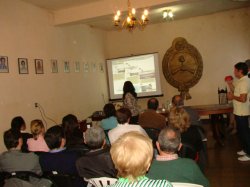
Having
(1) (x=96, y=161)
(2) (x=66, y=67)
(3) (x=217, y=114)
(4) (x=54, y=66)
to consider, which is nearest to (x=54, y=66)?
(4) (x=54, y=66)

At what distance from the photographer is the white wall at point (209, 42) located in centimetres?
713

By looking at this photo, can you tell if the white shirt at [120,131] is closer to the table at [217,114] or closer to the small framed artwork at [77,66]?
the table at [217,114]

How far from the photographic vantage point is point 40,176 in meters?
2.51

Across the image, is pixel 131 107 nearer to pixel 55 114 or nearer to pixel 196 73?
pixel 55 114

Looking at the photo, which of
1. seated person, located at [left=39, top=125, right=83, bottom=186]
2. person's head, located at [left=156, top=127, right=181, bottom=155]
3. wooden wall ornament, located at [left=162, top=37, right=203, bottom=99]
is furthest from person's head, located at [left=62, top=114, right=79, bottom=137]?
wooden wall ornament, located at [left=162, top=37, right=203, bottom=99]

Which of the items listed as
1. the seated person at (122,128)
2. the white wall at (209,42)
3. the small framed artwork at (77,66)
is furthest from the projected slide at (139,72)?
the seated person at (122,128)

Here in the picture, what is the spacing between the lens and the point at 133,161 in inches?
52.0

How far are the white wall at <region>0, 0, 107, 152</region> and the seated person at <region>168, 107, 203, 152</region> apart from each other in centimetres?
275

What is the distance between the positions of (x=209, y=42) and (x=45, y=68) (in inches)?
168

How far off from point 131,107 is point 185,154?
2367 mm

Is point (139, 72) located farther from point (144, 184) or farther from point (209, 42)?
point (144, 184)

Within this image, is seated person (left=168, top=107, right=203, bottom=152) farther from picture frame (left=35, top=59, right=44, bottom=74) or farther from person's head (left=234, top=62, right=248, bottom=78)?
picture frame (left=35, top=59, right=44, bottom=74)

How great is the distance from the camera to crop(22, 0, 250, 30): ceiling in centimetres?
517

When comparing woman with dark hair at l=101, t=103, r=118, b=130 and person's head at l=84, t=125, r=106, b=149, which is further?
woman with dark hair at l=101, t=103, r=118, b=130
